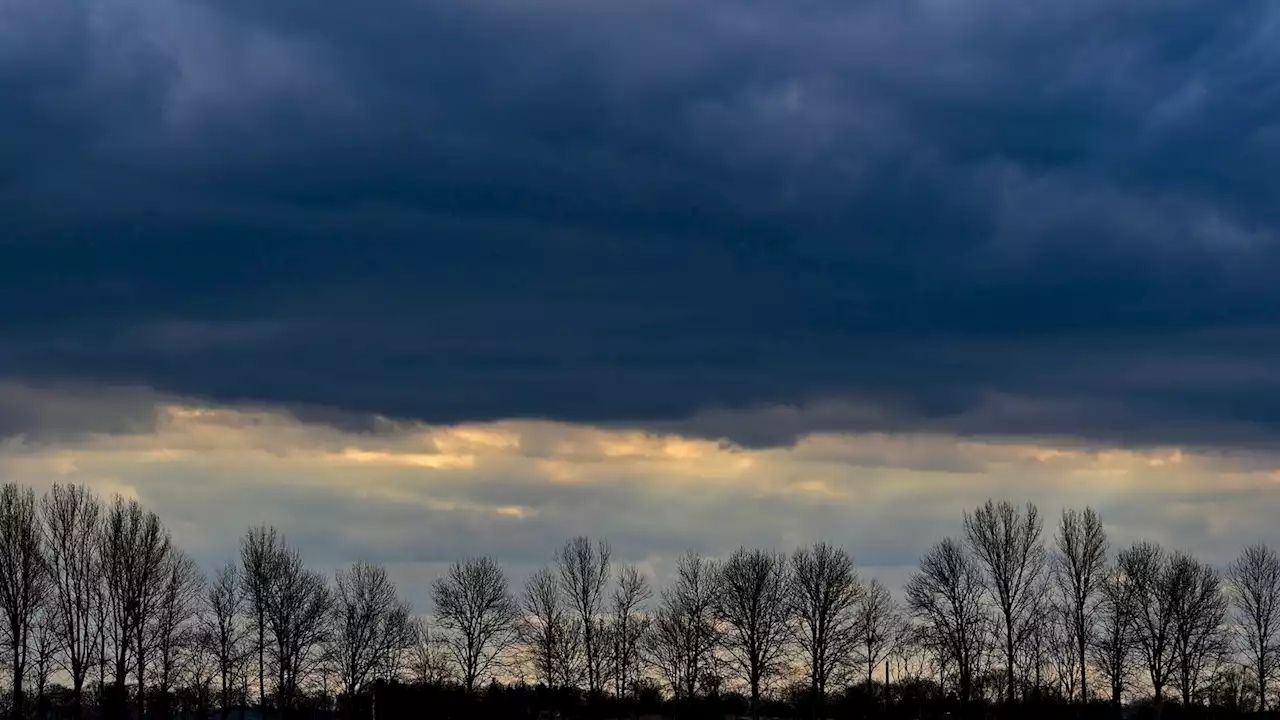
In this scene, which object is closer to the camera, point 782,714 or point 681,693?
point 681,693

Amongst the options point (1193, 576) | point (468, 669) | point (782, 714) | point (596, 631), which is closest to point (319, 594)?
point (468, 669)

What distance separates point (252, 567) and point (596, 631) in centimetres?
2625

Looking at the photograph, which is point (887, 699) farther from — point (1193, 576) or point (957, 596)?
point (1193, 576)

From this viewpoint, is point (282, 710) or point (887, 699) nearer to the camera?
point (282, 710)

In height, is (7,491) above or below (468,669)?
above

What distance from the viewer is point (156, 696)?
117 m

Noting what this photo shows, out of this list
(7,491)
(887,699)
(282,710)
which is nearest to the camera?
(7,491)

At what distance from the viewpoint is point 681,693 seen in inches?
4791

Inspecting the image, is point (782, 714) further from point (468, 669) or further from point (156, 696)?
point (156, 696)

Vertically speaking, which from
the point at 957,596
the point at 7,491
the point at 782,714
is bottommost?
the point at 782,714

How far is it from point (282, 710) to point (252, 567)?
11.7 metres

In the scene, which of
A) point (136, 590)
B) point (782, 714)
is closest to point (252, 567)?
point (136, 590)

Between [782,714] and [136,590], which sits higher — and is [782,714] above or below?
below

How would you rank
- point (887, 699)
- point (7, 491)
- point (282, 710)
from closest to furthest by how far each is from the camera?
point (7, 491) < point (282, 710) < point (887, 699)
